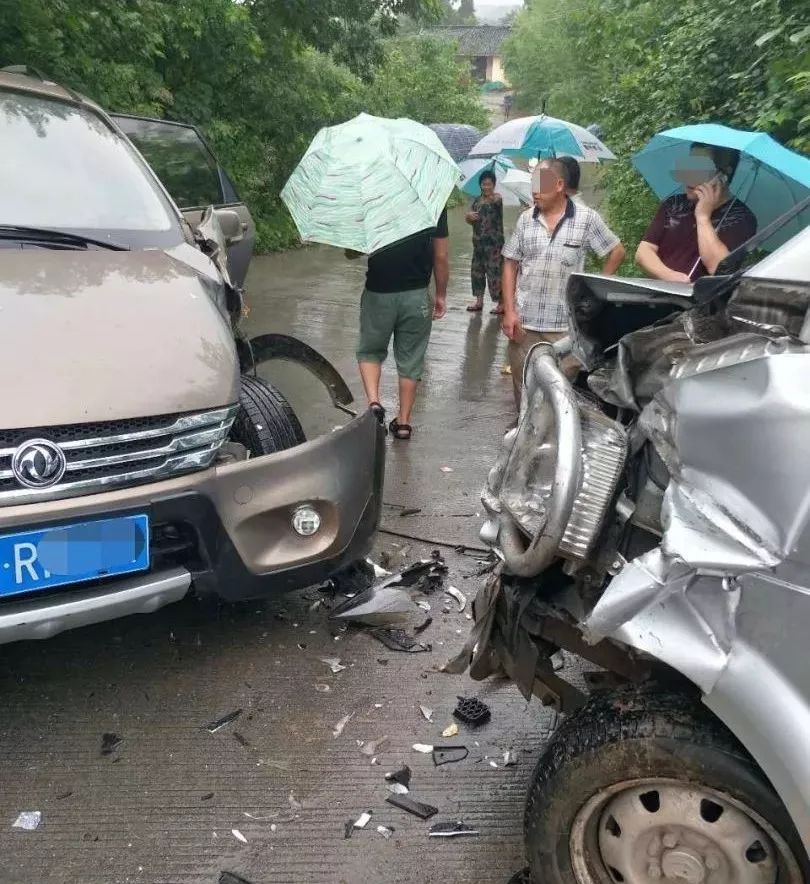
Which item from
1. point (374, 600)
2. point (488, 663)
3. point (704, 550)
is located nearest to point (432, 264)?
point (374, 600)

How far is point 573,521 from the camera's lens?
2.07 metres

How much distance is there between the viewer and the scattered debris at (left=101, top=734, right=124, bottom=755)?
9.51 feet

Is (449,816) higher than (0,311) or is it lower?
lower

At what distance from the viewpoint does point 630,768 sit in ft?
6.56

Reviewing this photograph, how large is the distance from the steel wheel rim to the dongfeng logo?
5.61 ft

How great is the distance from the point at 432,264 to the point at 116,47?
540cm

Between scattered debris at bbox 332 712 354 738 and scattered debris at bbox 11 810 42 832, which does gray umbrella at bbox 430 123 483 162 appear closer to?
scattered debris at bbox 332 712 354 738

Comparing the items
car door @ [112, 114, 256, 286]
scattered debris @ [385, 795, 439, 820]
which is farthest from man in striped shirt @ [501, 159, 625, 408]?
scattered debris @ [385, 795, 439, 820]

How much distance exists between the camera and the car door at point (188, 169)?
234 inches

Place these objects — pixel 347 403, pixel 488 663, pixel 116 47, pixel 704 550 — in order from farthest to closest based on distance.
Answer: pixel 116 47
pixel 347 403
pixel 488 663
pixel 704 550

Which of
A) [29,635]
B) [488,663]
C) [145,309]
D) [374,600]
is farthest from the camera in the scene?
[374,600]

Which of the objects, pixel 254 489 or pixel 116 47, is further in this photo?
pixel 116 47

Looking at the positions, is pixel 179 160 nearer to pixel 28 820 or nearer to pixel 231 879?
pixel 28 820

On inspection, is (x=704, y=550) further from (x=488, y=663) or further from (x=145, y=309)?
(x=145, y=309)
